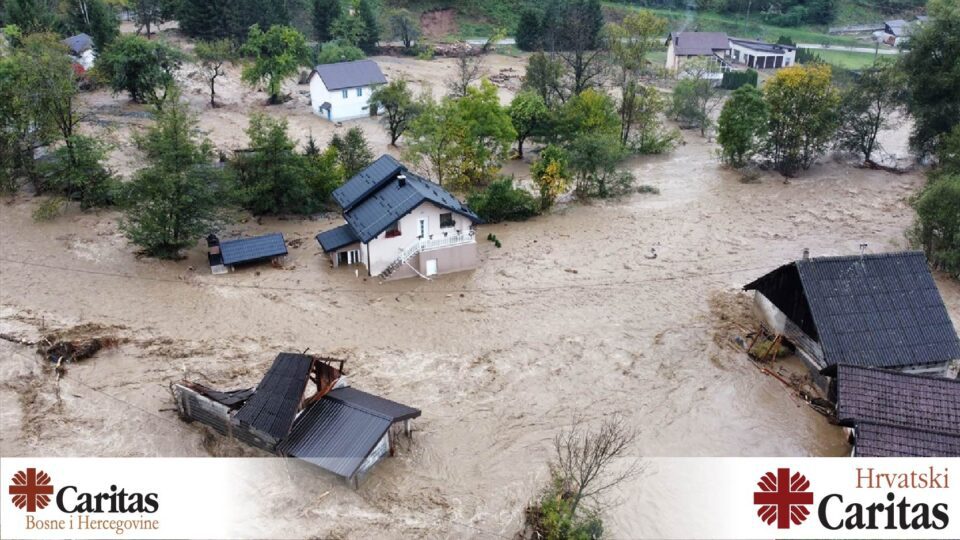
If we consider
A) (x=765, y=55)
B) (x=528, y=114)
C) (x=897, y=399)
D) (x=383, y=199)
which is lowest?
(x=897, y=399)

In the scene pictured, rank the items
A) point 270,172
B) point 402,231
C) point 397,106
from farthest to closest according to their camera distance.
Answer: point 397,106 < point 270,172 < point 402,231

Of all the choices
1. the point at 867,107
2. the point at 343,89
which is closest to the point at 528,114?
the point at 343,89

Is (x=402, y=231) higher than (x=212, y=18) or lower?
lower

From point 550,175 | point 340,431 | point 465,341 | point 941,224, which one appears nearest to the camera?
point 340,431

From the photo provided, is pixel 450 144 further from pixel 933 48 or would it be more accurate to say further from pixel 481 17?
pixel 481 17

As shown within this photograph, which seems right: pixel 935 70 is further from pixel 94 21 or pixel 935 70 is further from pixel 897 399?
pixel 94 21

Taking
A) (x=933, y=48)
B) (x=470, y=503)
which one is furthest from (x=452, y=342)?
(x=933, y=48)

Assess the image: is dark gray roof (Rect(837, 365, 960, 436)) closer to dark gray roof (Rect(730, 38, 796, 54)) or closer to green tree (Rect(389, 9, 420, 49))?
dark gray roof (Rect(730, 38, 796, 54))

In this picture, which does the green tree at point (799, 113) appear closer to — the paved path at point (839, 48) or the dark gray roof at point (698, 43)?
the dark gray roof at point (698, 43)
